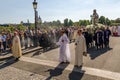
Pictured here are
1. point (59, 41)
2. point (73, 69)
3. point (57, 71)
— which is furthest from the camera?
point (59, 41)

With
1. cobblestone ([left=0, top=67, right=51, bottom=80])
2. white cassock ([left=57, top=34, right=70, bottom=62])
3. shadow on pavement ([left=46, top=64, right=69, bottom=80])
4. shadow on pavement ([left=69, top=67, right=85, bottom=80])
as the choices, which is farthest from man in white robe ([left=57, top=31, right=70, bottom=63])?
cobblestone ([left=0, top=67, right=51, bottom=80])

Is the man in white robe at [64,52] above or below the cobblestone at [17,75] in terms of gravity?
above

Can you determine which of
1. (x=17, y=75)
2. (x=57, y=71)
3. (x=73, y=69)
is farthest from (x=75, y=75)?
(x=17, y=75)

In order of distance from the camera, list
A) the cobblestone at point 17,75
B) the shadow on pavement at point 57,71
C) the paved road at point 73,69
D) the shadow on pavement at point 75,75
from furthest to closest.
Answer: the shadow on pavement at point 57,71 → the cobblestone at point 17,75 → the paved road at point 73,69 → the shadow on pavement at point 75,75

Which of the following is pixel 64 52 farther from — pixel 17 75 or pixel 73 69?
pixel 17 75

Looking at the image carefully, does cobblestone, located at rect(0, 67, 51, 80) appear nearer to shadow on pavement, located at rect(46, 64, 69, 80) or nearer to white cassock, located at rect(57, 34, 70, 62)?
shadow on pavement, located at rect(46, 64, 69, 80)

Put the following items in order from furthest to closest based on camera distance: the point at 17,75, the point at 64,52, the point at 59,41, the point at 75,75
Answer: the point at 59,41, the point at 64,52, the point at 17,75, the point at 75,75

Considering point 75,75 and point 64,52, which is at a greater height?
point 64,52

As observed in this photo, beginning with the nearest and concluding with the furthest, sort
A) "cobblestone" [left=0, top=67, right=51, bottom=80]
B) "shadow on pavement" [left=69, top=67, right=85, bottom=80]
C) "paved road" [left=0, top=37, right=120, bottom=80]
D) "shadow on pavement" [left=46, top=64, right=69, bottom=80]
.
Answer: "shadow on pavement" [left=69, top=67, right=85, bottom=80] → "paved road" [left=0, top=37, right=120, bottom=80] → "cobblestone" [left=0, top=67, right=51, bottom=80] → "shadow on pavement" [left=46, top=64, right=69, bottom=80]

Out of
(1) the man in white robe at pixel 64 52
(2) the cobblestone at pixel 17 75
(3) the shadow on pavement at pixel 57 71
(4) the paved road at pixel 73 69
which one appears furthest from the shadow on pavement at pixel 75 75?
(1) the man in white robe at pixel 64 52

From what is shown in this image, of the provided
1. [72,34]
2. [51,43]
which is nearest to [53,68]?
[51,43]

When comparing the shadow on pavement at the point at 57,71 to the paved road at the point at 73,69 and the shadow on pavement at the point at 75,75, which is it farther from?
the shadow on pavement at the point at 75,75

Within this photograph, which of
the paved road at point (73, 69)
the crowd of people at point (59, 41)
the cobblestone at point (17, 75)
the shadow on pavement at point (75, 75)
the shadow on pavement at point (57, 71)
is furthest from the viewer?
the crowd of people at point (59, 41)

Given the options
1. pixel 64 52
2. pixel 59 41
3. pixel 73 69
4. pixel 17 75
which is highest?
pixel 59 41
